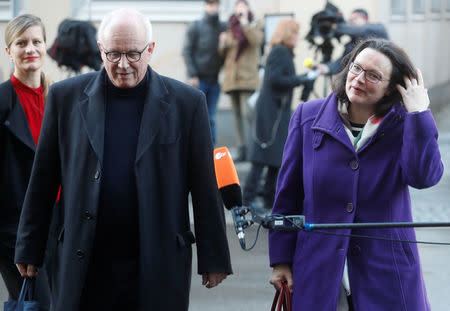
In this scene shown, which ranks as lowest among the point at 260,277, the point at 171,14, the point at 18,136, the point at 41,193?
the point at 260,277

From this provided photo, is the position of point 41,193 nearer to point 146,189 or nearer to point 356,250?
point 146,189

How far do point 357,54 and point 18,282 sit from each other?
7.15 feet

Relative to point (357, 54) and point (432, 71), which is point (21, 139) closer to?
point (357, 54)

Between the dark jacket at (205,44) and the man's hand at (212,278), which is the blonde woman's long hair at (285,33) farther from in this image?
the man's hand at (212,278)

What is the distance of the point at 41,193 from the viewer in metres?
4.27

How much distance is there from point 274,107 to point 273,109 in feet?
0.07

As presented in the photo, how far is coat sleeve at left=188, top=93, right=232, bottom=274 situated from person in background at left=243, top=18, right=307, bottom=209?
5.40m

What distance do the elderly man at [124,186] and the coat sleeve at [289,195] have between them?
0.73ft

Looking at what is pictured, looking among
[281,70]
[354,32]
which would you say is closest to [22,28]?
[281,70]

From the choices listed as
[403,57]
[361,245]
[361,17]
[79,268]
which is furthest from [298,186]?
[361,17]

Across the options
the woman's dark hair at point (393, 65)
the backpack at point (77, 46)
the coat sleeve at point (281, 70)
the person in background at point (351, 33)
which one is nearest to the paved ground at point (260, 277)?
the coat sleeve at point (281, 70)

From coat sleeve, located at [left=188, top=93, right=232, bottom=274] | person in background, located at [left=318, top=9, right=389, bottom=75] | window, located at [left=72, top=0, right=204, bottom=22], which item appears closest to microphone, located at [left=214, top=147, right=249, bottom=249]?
coat sleeve, located at [left=188, top=93, right=232, bottom=274]

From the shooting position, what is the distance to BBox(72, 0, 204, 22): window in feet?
51.5

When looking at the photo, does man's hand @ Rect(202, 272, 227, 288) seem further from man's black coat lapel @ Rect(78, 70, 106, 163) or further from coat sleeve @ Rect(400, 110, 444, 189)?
coat sleeve @ Rect(400, 110, 444, 189)
